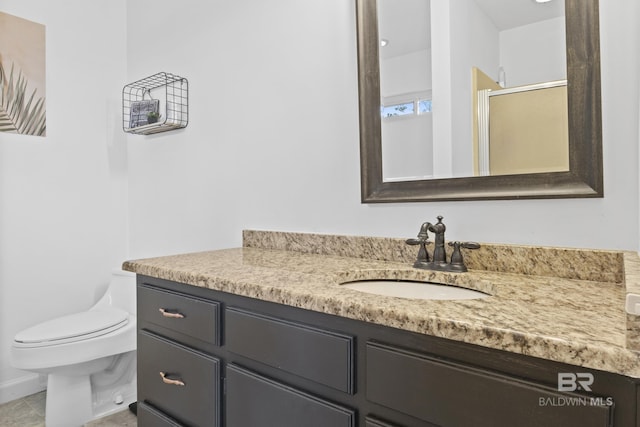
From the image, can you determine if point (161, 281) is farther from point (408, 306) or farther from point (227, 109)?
point (227, 109)

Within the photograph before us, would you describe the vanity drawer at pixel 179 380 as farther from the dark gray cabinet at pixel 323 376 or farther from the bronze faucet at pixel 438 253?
the bronze faucet at pixel 438 253

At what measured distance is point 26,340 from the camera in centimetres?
170

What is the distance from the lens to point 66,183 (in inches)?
94.3

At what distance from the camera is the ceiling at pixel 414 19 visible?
1.16 meters

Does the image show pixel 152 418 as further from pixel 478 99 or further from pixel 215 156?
pixel 478 99

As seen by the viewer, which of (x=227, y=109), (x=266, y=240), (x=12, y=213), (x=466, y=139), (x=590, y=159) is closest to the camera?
(x=590, y=159)

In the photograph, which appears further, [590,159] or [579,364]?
[590,159]

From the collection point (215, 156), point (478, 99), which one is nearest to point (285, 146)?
point (215, 156)

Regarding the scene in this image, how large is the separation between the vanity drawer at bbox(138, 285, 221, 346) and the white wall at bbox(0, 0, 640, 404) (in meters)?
0.63

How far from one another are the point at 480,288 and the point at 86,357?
1766 millimetres

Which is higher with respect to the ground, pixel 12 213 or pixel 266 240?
pixel 12 213

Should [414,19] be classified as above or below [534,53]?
above

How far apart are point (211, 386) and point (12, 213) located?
1.86 metres

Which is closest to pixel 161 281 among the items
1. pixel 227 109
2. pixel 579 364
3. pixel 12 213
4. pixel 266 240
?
pixel 266 240
